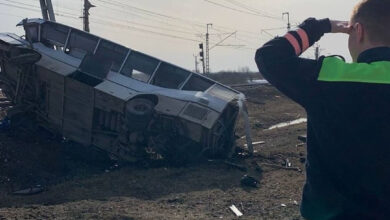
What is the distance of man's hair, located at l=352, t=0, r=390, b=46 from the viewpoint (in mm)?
1979

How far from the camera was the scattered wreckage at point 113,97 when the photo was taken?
11.2 m

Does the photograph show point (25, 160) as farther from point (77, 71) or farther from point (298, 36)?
point (298, 36)

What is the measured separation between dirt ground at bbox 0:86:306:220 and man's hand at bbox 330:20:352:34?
207 inches

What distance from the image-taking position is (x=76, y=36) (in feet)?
41.5

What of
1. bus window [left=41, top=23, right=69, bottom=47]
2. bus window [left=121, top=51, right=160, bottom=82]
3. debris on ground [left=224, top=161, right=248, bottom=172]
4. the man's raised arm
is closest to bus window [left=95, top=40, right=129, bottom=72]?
bus window [left=121, top=51, right=160, bottom=82]

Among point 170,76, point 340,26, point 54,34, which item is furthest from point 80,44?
point 340,26

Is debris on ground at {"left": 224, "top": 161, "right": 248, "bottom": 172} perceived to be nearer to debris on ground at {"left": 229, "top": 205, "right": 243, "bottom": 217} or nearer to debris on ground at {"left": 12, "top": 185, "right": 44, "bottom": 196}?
debris on ground at {"left": 229, "top": 205, "right": 243, "bottom": 217}

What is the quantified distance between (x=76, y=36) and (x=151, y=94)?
262 centimetres

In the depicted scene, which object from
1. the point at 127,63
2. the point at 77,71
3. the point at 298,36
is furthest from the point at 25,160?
the point at 298,36

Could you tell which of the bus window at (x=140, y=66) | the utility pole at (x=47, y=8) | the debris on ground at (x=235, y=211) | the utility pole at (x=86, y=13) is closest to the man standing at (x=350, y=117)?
the debris on ground at (x=235, y=211)

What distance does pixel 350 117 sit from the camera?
1.98 meters

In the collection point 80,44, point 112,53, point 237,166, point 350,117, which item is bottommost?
point 237,166

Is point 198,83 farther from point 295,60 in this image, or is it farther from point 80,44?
point 295,60

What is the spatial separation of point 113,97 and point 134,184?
2475 mm
